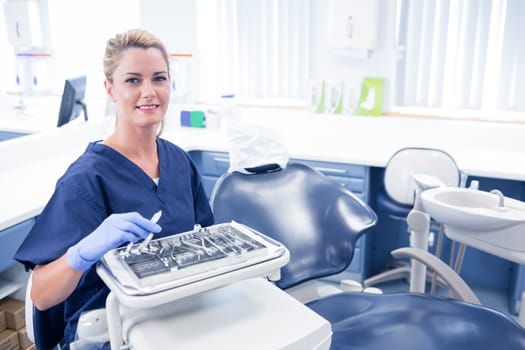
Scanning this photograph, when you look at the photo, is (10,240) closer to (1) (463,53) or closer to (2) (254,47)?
(2) (254,47)

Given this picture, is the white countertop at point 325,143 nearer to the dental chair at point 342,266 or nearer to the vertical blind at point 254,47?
the vertical blind at point 254,47

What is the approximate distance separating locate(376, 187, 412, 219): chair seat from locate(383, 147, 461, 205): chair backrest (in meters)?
0.04

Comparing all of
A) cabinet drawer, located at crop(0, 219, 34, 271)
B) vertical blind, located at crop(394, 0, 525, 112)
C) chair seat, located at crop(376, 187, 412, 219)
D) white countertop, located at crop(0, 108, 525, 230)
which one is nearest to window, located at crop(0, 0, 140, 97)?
white countertop, located at crop(0, 108, 525, 230)

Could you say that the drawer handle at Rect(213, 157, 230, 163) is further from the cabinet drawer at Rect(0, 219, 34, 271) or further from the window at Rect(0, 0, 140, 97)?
the window at Rect(0, 0, 140, 97)

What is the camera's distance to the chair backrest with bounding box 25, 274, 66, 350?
1.10m

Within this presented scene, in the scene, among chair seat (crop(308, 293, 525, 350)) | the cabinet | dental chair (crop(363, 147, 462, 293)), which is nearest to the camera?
chair seat (crop(308, 293, 525, 350))

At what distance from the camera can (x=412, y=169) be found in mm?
2242

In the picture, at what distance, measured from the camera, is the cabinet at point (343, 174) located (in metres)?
2.51

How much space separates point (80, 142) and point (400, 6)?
6.33 ft

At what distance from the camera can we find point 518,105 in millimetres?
2725


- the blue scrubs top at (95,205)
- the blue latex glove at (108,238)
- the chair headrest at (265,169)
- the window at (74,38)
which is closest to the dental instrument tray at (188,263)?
the blue latex glove at (108,238)

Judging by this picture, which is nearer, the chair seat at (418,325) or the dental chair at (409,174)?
the chair seat at (418,325)

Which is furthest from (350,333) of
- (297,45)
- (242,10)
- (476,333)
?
(242,10)

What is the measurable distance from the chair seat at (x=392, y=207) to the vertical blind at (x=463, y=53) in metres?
0.81
